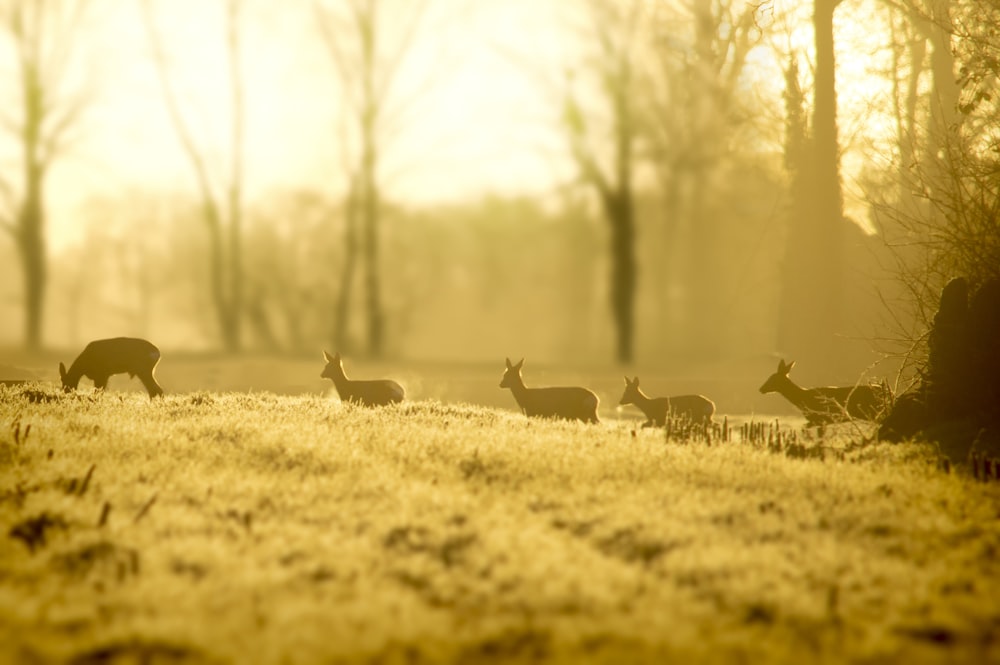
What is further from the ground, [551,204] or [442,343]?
[551,204]

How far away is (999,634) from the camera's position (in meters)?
5.81

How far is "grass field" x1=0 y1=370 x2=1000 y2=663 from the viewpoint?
17.9ft

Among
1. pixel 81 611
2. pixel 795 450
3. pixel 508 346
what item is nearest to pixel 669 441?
pixel 795 450

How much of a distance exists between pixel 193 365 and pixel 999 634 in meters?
27.7

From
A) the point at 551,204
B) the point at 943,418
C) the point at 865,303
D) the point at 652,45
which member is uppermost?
the point at 652,45

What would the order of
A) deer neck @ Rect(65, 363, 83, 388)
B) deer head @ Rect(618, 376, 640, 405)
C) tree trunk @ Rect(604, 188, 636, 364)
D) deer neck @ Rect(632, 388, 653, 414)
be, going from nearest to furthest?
deer neck @ Rect(65, 363, 83, 388) → deer neck @ Rect(632, 388, 653, 414) → deer head @ Rect(618, 376, 640, 405) → tree trunk @ Rect(604, 188, 636, 364)

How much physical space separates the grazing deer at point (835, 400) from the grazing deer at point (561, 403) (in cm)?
340

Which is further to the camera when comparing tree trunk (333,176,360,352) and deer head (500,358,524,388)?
tree trunk (333,176,360,352)

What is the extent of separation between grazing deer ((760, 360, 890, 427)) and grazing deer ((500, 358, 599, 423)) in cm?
340

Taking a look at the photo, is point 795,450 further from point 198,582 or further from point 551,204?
point 551,204

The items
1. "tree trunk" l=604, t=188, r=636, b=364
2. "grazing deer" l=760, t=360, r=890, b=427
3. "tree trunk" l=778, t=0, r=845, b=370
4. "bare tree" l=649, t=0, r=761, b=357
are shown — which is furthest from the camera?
"tree trunk" l=604, t=188, r=636, b=364

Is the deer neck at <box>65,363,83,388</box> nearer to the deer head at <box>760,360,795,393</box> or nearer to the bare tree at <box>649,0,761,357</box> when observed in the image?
the deer head at <box>760,360,795,393</box>

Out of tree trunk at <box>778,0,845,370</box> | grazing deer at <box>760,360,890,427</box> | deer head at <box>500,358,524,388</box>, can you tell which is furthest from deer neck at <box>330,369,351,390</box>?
tree trunk at <box>778,0,845,370</box>

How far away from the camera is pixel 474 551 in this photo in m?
7.13
